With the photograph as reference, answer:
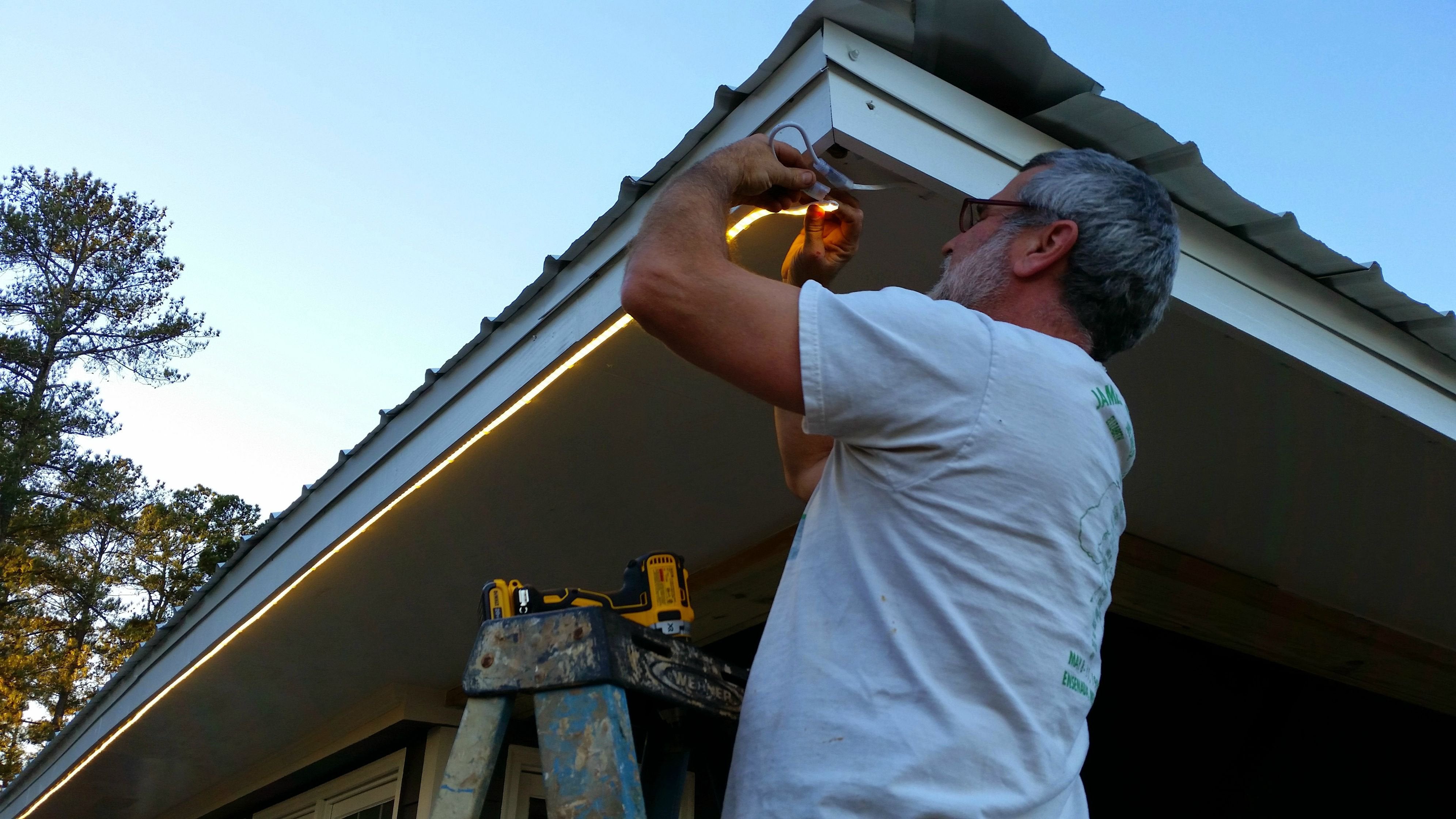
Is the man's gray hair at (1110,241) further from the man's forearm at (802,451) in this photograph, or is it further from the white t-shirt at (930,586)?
the man's forearm at (802,451)

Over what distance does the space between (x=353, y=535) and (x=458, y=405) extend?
2.45ft

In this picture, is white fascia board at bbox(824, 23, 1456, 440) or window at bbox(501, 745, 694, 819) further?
window at bbox(501, 745, 694, 819)

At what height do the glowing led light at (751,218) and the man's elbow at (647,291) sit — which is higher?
the glowing led light at (751,218)

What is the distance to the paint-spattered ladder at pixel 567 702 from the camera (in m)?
1.02

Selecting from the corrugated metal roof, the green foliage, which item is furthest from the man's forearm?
the green foliage

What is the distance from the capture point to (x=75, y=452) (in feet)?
58.0

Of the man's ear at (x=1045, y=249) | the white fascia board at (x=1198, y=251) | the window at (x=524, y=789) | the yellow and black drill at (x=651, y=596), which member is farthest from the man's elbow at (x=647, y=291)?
the window at (x=524, y=789)

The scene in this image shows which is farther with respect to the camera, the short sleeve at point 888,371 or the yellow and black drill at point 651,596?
the yellow and black drill at point 651,596

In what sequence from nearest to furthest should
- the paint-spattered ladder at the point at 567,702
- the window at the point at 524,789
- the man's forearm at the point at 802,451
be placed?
the paint-spattered ladder at the point at 567,702 → the man's forearm at the point at 802,451 → the window at the point at 524,789

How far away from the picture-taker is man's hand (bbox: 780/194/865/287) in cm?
167

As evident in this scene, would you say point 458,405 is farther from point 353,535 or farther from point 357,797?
point 357,797

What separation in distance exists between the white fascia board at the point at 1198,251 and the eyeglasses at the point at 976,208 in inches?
6.0

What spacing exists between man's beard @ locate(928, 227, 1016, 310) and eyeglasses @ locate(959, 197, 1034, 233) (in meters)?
0.04

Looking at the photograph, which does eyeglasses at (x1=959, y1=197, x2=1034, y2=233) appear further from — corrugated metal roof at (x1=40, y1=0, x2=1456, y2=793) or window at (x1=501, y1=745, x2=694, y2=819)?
window at (x1=501, y1=745, x2=694, y2=819)
